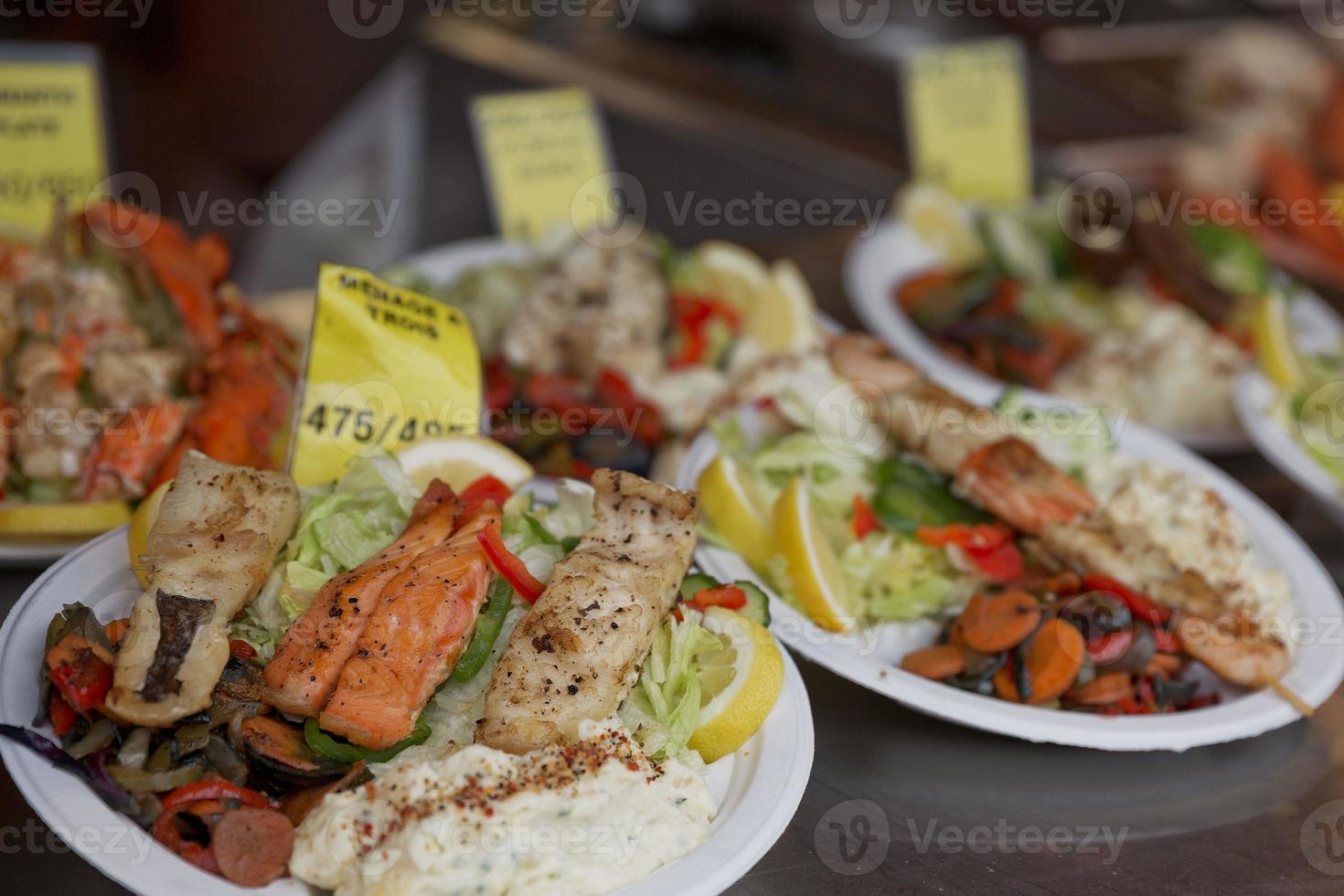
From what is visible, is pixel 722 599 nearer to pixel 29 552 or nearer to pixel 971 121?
pixel 29 552

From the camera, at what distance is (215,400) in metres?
2.78

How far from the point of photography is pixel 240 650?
6.68ft

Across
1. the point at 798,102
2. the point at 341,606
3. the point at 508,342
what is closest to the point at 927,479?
the point at 508,342

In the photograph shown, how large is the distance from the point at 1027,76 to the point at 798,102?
1.31m

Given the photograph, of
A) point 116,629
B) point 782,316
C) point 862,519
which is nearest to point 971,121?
point 782,316

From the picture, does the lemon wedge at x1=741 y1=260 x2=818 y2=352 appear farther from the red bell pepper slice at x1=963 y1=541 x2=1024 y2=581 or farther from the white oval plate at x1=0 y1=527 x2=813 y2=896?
the white oval plate at x1=0 y1=527 x2=813 y2=896

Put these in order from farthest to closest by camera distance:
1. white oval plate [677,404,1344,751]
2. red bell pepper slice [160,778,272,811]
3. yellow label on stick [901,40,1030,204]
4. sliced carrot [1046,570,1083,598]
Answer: yellow label on stick [901,40,1030,204] < sliced carrot [1046,570,1083,598] < white oval plate [677,404,1344,751] < red bell pepper slice [160,778,272,811]

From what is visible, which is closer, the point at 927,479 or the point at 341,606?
the point at 341,606

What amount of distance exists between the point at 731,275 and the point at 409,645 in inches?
84.0

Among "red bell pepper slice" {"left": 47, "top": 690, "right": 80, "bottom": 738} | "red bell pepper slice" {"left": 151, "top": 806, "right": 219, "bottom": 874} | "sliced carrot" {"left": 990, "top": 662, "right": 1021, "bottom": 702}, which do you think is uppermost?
"red bell pepper slice" {"left": 47, "top": 690, "right": 80, "bottom": 738}

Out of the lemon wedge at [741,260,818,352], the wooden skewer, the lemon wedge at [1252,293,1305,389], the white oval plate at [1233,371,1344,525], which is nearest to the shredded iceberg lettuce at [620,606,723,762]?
the wooden skewer

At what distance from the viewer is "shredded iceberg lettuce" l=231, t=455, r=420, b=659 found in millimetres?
2137

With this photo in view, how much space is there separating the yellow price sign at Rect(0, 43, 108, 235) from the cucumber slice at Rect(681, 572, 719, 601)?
228 cm

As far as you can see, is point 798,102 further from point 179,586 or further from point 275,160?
point 179,586
